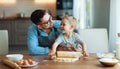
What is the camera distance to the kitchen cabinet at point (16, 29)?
6457mm

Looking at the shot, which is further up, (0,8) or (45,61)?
(0,8)

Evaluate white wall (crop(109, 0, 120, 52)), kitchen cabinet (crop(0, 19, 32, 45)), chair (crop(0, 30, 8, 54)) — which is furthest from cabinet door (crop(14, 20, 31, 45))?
chair (crop(0, 30, 8, 54))

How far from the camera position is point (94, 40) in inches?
105

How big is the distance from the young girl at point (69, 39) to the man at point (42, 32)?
0.77 ft

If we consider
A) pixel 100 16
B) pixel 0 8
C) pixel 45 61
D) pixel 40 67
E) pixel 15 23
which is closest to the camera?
pixel 40 67

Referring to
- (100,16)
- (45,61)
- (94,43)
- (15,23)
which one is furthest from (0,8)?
(45,61)

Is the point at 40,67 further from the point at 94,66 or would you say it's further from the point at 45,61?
the point at 94,66

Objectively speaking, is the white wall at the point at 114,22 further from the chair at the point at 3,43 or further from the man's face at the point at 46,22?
the chair at the point at 3,43

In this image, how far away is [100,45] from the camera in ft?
8.77

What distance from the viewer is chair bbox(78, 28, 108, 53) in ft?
8.69

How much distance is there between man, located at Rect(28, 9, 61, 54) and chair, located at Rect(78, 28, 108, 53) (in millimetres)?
347

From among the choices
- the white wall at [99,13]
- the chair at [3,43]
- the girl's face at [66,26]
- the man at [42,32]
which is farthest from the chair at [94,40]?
the white wall at [99,13]

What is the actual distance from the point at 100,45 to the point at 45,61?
0.91 meters

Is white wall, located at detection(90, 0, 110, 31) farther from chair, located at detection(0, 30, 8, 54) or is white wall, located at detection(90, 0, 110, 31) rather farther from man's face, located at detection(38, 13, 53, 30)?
chair, located at detection(0, 30, 8, 54)
